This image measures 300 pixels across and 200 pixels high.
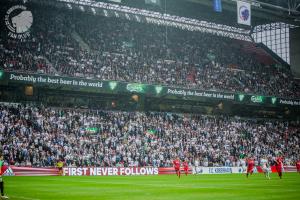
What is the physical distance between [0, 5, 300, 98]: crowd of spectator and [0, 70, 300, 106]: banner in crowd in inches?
50.3

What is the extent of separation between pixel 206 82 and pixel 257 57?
681 inches

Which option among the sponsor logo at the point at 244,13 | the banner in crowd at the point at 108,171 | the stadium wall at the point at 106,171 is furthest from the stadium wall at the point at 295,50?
the banner in crowd at the point at 108,171

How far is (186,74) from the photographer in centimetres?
5759

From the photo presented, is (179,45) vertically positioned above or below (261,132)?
above

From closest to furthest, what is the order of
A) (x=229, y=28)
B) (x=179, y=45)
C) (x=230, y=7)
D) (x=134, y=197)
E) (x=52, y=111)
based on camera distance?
(x=134, y=197) → (x=52, y=111) → (x=230, y=7) → (x=179, y=45) → (x=229, y=28)

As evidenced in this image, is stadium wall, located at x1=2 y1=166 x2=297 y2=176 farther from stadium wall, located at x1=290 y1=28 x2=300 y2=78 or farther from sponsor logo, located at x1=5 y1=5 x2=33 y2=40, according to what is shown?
stadium wall, located at x1=290 y1=28 x2=300 y2=78

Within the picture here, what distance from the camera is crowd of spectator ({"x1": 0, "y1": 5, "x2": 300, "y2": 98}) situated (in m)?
48.4

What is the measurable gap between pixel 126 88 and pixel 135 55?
8.01 metres

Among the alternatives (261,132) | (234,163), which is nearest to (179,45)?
(261,132)

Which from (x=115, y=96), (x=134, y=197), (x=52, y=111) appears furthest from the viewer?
(x=115, y=96)

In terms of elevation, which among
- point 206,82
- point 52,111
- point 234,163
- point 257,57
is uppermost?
point 257,57

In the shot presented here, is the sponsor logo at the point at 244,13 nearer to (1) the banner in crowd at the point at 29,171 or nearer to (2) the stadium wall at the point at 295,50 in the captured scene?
(1) the banner in crowd at the point at 29,171

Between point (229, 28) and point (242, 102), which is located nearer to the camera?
point (242, 102)

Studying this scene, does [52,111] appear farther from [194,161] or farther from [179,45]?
[179,45]
